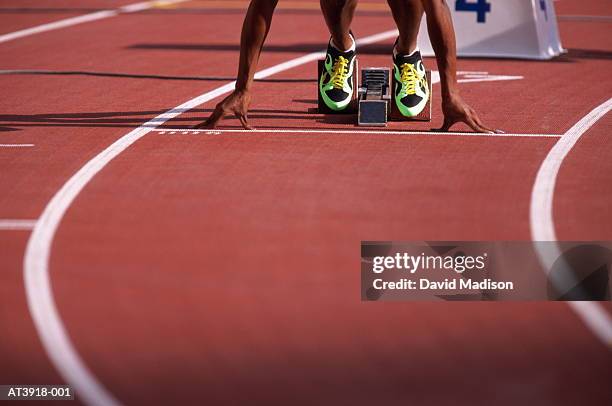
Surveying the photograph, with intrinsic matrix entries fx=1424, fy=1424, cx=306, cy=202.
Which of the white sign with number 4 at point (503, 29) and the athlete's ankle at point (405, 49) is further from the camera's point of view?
the white sign with number 4 at point (503, 29)

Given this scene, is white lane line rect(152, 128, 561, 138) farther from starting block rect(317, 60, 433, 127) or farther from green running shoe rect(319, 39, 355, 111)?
green running shoe rect(319, 39, 355, 111)

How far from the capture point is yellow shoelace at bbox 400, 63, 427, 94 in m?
9.45

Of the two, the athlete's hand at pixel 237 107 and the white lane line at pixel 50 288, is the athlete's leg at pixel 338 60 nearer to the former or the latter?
the athlete's hand at pixel 237 107

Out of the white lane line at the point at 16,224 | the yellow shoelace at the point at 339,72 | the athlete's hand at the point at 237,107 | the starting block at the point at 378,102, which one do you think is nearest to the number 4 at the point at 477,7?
the starting block at the point at 378,102

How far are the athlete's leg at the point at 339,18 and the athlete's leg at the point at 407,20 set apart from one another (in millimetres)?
391

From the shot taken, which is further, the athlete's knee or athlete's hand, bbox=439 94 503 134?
the athlete's knee

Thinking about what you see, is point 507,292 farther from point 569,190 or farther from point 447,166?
point 447,166

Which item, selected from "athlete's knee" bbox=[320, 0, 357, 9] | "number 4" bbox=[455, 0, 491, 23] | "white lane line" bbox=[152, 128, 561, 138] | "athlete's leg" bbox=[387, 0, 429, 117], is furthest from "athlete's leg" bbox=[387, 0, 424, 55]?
→ "number 4" bbox=[455, 0, 491, 23]

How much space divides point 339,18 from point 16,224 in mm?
3685

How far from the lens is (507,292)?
18.2 feet

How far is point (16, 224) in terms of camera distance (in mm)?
6703

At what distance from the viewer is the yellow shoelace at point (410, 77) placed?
945 centimetres

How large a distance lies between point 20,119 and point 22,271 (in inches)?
161

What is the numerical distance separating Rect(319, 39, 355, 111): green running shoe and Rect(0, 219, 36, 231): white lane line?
3.53 m
